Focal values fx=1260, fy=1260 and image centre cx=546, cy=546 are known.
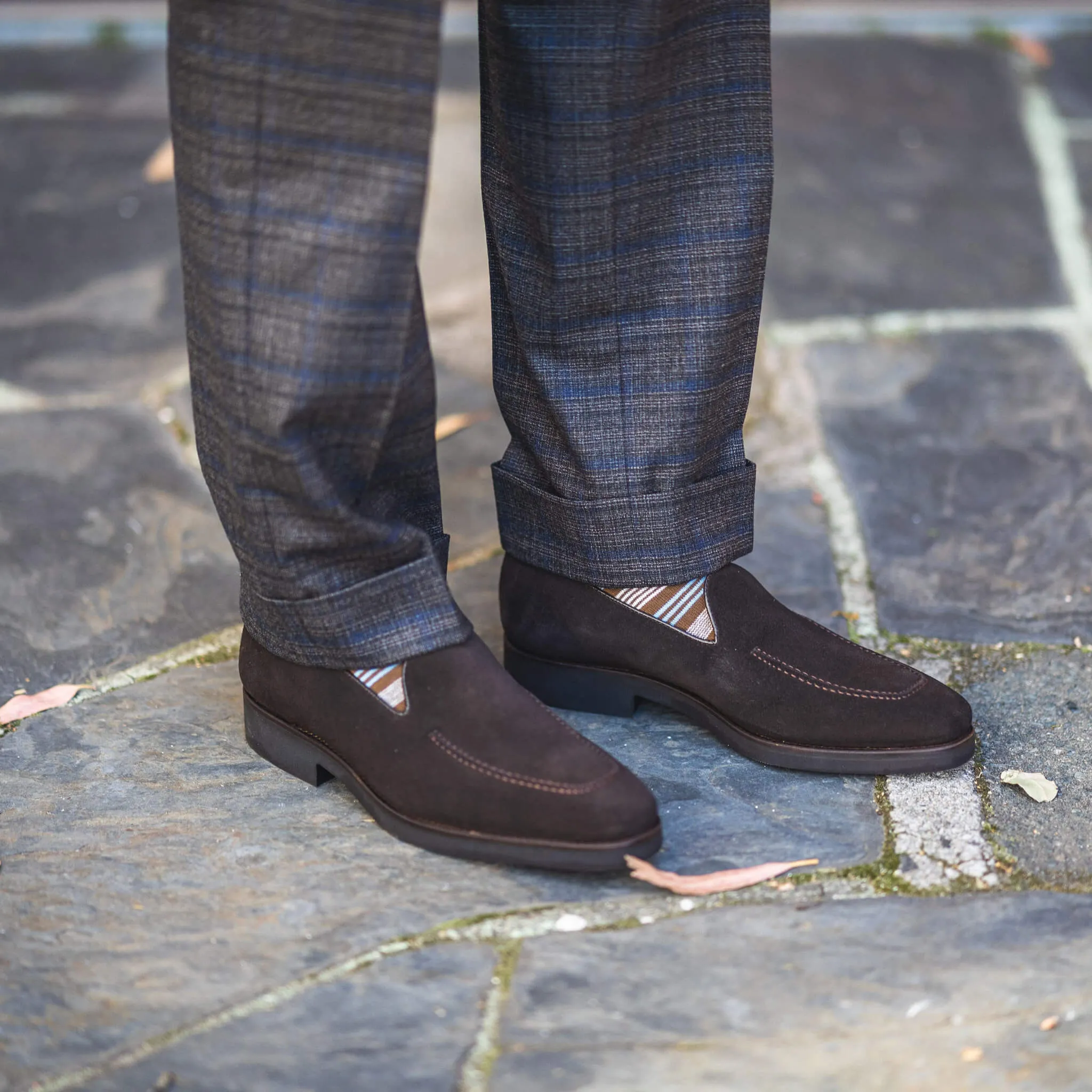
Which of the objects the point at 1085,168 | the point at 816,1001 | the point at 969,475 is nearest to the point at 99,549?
the point at 816,1001

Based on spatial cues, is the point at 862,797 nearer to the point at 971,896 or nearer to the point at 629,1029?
the point at 971,896

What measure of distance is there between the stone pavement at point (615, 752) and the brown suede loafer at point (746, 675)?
0.10ft

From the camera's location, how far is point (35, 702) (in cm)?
125

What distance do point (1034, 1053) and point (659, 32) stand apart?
2.64 feet

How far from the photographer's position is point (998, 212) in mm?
2281

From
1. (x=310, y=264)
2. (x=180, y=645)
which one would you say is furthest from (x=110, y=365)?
(x=310, y=264)

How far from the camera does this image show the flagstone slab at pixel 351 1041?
33.3 inches

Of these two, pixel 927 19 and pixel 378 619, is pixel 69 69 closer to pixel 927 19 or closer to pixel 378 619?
pixel 927 19

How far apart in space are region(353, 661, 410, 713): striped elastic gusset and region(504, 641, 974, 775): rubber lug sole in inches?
5.5

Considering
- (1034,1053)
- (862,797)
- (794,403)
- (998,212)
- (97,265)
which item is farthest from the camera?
(998,212)

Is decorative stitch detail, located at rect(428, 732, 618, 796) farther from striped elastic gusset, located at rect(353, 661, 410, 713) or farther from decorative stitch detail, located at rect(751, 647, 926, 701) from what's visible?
decorative stitch detail, located at rect(751, 647, 926, 701)

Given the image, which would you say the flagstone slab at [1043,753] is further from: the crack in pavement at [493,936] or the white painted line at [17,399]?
the white painted line at [17,399]

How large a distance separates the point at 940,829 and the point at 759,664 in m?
0.21

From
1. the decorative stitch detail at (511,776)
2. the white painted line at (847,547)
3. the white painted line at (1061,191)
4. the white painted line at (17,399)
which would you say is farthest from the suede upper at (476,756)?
the white painted line at (1061,191)
